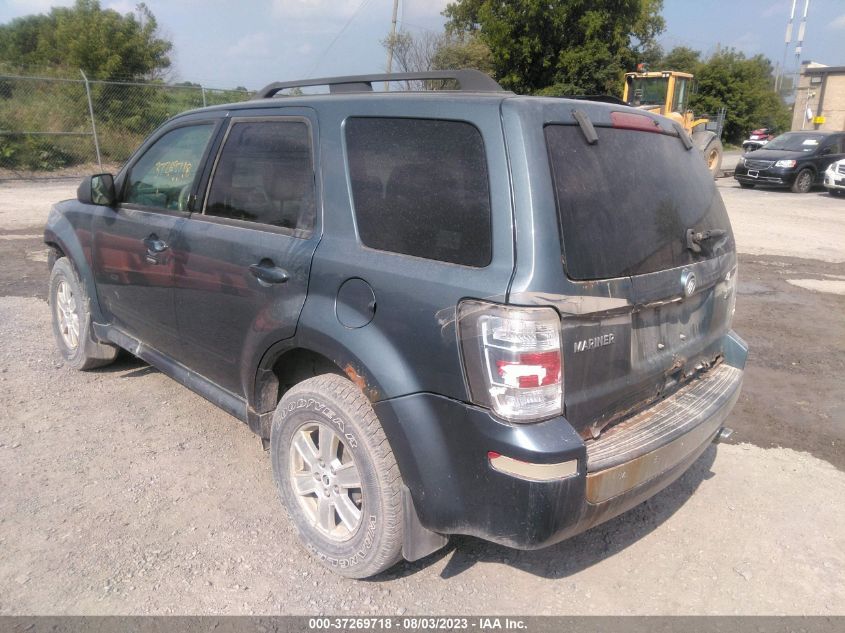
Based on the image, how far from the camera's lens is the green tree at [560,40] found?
3106 centimetres

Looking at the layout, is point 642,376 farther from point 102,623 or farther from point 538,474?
point 102,623

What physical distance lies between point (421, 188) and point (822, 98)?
41262 mm

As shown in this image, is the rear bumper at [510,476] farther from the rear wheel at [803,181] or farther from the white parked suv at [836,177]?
the rear wheel at [803,181]

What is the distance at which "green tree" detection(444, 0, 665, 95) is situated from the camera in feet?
102

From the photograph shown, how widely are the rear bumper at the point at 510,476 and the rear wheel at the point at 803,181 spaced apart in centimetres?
1950

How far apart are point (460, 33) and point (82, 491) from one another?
111 feet

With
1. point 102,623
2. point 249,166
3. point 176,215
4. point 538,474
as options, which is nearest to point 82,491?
point 102,623

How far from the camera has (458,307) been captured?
2.26 meters

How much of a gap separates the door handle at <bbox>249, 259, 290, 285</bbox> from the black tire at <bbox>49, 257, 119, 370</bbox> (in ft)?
7.11

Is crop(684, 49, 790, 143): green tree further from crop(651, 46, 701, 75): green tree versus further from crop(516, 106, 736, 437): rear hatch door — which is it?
crop(516, 106, 736, 437): rear hatch door

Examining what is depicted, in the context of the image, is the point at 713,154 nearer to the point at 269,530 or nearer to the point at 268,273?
the point at 268,273

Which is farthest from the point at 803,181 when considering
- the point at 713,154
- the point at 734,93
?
the point at 734,93

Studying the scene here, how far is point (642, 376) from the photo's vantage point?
2.58 m

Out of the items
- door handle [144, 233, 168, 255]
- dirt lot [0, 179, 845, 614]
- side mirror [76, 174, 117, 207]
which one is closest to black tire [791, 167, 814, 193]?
dirt lot [0, 179, 845, 614]
